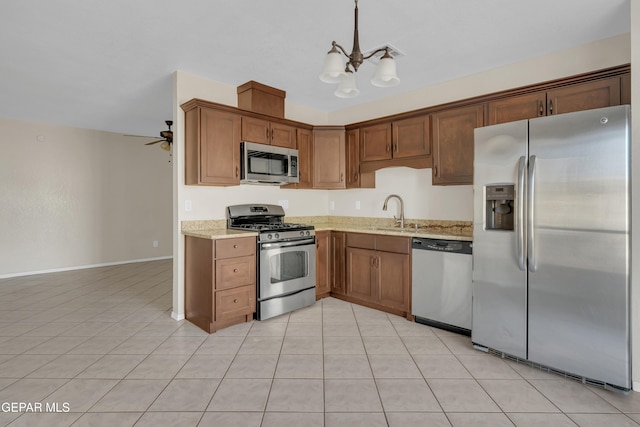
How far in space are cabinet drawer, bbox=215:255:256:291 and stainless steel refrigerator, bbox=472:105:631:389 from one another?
2.07 meters

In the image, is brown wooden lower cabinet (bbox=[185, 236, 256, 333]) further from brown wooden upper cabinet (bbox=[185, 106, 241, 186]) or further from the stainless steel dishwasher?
the stainless steel dishwasher

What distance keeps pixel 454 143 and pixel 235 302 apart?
2.69 meters

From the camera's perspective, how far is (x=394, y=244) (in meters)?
3.38

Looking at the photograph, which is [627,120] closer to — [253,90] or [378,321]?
[378,321]

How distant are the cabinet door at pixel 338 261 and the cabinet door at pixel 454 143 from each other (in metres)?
1.33

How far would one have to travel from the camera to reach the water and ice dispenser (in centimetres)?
247

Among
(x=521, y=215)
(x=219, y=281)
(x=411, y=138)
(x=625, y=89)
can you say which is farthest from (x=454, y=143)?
(x=219, y=281)

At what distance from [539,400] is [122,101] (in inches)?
211

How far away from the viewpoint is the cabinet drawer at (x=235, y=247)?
297cm

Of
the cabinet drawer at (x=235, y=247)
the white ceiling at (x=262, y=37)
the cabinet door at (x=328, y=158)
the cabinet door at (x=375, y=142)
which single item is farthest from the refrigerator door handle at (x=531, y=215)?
the cabinet drawer at (x=235, y=247)

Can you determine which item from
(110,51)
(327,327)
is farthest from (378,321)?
(110,51)

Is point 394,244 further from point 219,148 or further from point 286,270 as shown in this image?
point 219,148

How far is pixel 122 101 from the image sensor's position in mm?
4270

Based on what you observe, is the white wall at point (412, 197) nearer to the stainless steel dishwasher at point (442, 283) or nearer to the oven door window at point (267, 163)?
the stainless steel dishwasher at point (442, 283)
